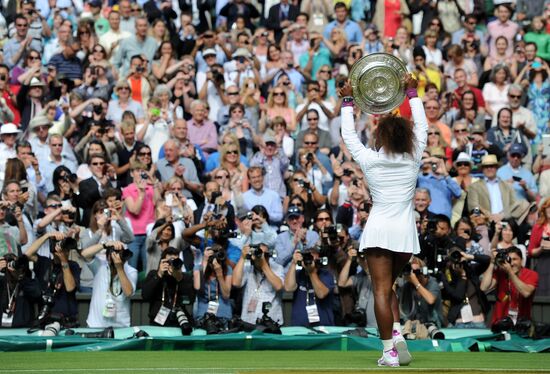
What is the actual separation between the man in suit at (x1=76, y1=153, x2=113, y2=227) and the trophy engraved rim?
6.67m

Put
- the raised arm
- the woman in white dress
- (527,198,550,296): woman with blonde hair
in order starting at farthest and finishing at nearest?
(527,198,550,296): woman with blonde hair
the raised arm
the woman in white dress

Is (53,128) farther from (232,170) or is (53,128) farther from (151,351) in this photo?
(151,351)

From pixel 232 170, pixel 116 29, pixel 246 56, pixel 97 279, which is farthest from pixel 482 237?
pixel 116 29

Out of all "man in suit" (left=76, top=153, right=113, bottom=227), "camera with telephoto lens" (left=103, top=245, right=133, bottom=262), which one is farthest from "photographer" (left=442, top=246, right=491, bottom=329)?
"man in suit" (left=76, top=153, right=113, bottom=227)

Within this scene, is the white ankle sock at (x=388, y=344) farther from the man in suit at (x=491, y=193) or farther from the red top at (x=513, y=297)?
the man in suit at (x=491, y=193)

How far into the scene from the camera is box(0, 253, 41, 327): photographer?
15039mm

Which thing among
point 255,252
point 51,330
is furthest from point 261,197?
point 51,330

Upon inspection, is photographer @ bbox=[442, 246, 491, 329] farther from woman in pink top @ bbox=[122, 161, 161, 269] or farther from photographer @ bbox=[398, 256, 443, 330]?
woman in pink top @ bbox=[122, 161, 161, 269]

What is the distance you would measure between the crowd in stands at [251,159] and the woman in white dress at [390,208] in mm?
4231

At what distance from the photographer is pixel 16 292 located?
15.2 meters

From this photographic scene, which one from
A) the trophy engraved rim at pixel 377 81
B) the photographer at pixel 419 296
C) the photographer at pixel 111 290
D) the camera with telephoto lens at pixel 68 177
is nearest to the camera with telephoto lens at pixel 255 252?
the photographer at pixel 111 290

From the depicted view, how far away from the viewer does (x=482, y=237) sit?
1689cm

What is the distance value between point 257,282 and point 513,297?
2829mm

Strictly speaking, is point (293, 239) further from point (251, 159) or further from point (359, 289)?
point (251, 159)
